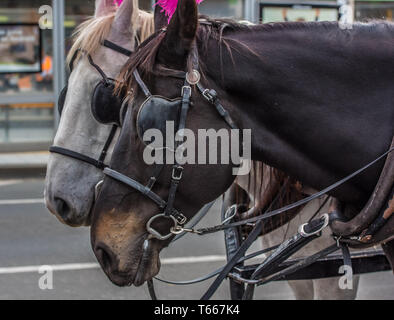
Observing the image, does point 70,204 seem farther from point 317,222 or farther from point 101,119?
point 317,222

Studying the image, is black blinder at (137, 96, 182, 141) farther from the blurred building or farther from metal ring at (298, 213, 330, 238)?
the blurred building

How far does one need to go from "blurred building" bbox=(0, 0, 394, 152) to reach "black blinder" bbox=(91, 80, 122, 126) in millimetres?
7638

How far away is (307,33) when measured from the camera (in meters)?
2.06

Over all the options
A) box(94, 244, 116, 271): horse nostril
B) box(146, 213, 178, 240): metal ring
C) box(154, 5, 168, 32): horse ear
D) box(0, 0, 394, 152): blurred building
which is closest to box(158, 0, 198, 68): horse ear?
box(154, 5, 168, 32): horse ear

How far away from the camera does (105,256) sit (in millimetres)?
2041

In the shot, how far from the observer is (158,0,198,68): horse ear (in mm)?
1828

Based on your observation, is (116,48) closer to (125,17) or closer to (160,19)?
(125,17)

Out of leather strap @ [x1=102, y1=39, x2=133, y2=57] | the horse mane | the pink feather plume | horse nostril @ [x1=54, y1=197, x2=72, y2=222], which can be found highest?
the pink feather plume

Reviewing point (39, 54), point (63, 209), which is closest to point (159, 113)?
point (63, 209)

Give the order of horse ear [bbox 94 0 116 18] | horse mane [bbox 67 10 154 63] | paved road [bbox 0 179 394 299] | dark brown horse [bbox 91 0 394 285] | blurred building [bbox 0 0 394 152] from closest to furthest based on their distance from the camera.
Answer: dark brown horse [bbox 91 0 394 285] → horse mane [bbox 67 10 154 63] → horse ear [bbox 94 0 116 18] → paved road [bbox 0 179 394 299] → blurred building [bbox 0 0 394 152]

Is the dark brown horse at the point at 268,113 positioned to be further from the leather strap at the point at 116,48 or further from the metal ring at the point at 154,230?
the leather strap at the point at 116,48

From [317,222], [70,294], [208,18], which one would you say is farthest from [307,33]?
[70,294]

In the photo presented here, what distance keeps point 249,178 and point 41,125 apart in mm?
8503

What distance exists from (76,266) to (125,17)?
8.98ft
